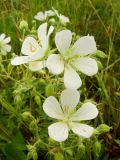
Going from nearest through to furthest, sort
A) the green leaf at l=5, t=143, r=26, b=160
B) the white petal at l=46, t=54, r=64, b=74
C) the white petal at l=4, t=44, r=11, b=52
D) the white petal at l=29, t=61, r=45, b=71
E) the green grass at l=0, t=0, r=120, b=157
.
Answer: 1. the white petal at l=46, t=54, r=64, b=74
2. the white petal at l=29, t=61, r=45, b=71
3. the green leaf at l=5, t=143, r=26, b=160
4. the green grass at l=0, t=0, r=120, b=157
5. the white petal at l=4, t=44, r=11, b=52

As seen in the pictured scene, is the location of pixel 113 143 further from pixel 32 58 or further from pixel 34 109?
pixel 32 58

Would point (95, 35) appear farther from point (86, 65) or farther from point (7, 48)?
point (86, 65)

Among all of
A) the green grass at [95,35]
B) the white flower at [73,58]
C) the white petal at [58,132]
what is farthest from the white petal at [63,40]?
the green grass at [95,35]

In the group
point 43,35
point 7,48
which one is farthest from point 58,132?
point 7,48

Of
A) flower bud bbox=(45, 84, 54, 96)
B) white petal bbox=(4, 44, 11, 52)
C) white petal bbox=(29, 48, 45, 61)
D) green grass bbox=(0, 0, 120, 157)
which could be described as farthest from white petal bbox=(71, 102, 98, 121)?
white petal bbox=(4, 44, 11, 52)

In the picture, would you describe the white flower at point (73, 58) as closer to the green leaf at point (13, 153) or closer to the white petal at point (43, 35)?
the white petal at point (43, 35)

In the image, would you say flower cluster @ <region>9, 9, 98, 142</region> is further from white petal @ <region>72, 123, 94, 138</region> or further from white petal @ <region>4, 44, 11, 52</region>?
white petal @ <region>4, 44, 11, 52</region>
